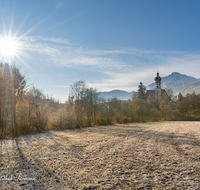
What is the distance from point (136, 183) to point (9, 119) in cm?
809

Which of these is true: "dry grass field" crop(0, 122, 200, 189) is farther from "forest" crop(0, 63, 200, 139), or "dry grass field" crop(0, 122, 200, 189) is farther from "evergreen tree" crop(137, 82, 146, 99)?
"evergreen tree" crop(137, 82, 146, 99)

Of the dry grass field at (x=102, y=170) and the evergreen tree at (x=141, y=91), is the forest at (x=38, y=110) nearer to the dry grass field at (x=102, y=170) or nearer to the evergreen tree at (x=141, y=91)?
the dry grass field at (x=102, y=170)

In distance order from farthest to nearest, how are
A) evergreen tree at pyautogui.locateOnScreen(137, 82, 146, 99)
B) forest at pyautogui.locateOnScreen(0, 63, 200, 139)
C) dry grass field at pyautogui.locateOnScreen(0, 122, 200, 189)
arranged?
evergreen tree at pyautogui.locateOnScreen(137, 82, 146, 99)
forest at pyautogui.locateOnScreen(0, 63, 200, 139)
dry grass field at pyautogui.locateOnScreen(0, 122, 200, 189)

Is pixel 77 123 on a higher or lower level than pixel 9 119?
lower

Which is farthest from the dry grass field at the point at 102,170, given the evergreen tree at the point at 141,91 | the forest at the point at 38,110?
the evergreen tree at the point at 141,91

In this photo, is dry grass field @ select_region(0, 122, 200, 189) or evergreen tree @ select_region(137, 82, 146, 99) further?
evergreen tree @ select_region(137, 82, 146, 99)

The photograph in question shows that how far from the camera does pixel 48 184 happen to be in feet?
8.96

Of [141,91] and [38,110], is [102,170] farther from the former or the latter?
[141,91]

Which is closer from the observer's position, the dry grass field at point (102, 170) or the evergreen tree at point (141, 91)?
the dry grass field at point (102, 170)

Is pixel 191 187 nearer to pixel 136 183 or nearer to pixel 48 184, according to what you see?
pixel 136 183

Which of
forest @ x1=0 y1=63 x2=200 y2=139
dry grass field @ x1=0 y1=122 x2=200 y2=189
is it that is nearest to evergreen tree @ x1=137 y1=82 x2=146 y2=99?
forest @ x1=0 y1=63 x2=200 y2=139

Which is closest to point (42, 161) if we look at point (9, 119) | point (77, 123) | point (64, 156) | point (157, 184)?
point (64, 156)

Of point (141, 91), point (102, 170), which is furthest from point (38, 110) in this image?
point (141, 91)

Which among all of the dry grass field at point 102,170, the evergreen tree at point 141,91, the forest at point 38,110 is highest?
the evergreen tree at point 141,91
